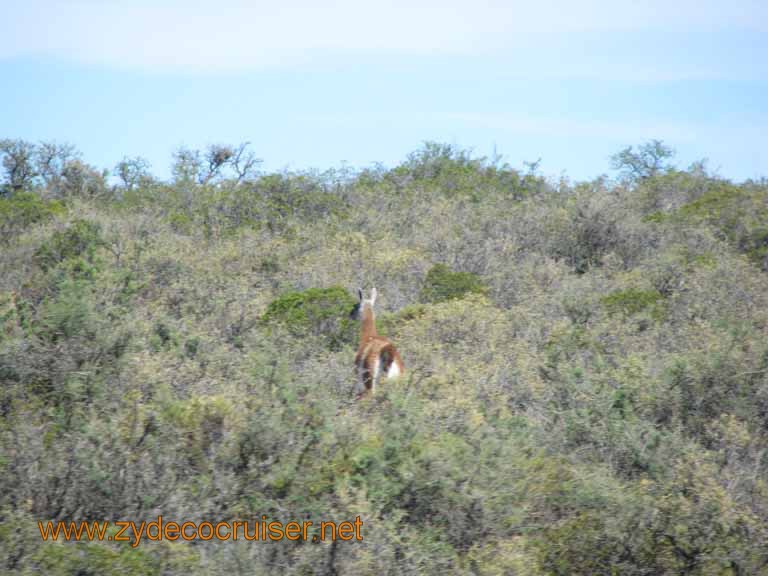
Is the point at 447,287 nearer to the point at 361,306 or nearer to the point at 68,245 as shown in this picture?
the point at 361,306

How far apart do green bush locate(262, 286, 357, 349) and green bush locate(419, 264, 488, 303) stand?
171 centimetres

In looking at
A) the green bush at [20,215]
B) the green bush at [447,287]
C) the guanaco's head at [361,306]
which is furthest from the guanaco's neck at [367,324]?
the green bush at [20,215]

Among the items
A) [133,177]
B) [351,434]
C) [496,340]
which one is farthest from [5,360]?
[133,177]

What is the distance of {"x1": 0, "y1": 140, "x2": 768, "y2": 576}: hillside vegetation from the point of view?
5246mm

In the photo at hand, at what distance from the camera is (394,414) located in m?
6.09

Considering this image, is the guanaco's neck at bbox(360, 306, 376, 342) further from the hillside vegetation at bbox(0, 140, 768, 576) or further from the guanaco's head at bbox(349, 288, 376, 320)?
the hillside vegetation at bbox(0, 140, 768, 576)

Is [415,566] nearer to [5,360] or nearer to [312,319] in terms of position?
[5,360]

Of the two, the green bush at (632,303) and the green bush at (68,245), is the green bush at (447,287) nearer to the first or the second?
the green bush at (632,303)

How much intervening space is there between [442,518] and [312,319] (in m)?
5.36

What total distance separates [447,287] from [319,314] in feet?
7.90

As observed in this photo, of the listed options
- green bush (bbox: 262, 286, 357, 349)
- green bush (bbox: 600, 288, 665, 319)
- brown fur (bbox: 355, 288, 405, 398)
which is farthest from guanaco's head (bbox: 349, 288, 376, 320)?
green bush (bbox: 600, 288, 665, 319)

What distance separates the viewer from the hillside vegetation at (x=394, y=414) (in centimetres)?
525

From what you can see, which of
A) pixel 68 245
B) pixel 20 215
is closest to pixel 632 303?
pixel 68 245

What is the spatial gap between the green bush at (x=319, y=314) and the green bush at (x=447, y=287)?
1.71 metres
